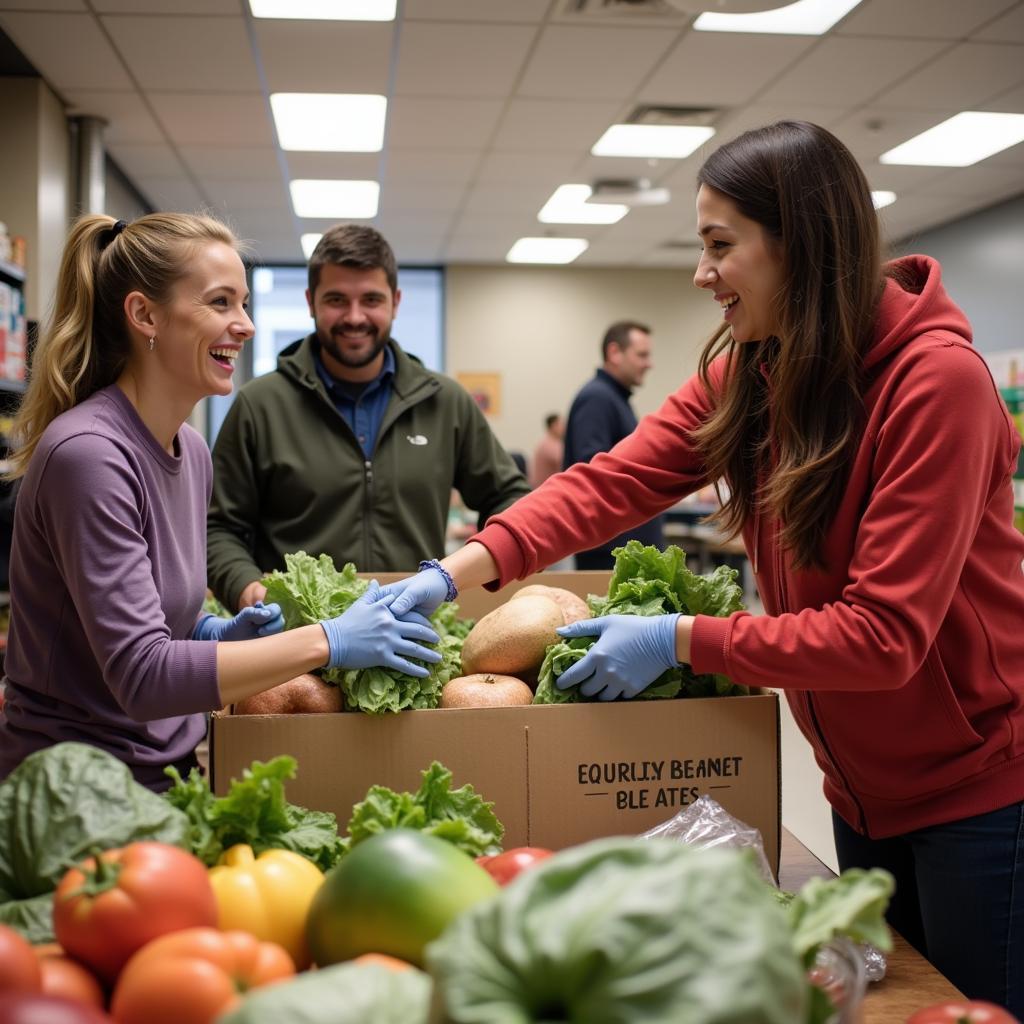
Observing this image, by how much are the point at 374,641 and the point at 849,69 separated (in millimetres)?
5025

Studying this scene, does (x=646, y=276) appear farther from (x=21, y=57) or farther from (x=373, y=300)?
(x=373, y=300)

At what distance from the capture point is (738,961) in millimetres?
575

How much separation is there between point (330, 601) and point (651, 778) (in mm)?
552

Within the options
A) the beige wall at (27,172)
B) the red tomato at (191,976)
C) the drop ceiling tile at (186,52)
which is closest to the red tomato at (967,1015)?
the red tomato at (191,976)

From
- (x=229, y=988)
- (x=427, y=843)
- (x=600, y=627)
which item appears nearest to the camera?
(x=229, y=988)

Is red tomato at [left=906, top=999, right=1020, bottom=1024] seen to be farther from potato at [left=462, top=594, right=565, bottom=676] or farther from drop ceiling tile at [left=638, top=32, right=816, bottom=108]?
drop ceiling tile at [left=638, top=32, right=816, bottom=108]

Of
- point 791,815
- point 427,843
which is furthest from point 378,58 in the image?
point 427,843

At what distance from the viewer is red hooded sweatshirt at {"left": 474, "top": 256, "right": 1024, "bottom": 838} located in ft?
4.22

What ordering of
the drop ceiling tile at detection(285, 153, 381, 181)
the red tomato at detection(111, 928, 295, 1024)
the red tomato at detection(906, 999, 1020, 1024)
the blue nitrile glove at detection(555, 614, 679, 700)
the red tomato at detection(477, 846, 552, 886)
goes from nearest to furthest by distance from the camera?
the red tomato at detection(111, 928, 295, 1024) < the red tomato at detection(906, 999, 1020, 1024) < the red tomato at detection(477, 846, 552, 886) < the blue nitrile glove at detection(555, 614, 679, 700) < the drop ceiling tile at detection(285, 153, 381, 181)

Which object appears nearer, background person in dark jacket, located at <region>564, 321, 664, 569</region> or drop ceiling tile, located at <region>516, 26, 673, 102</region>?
drop ceiling tile, located at <region>516, 26, 673, 102</region>

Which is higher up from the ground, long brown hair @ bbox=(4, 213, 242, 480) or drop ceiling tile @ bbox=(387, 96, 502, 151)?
drop ceiling tile @ bbox=(387, 96, 502, 151)

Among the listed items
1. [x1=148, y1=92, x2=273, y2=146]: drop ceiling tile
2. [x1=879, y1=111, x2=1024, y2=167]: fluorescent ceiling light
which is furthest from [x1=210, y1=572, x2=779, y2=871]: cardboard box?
[x1=879, y1=111, x2=1024, y2=167]: fluorescent ceiling light

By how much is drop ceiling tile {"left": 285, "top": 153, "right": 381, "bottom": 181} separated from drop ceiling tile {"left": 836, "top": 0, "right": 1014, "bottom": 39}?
10.5 ft

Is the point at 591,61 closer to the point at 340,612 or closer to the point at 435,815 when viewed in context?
the point at 340,612
